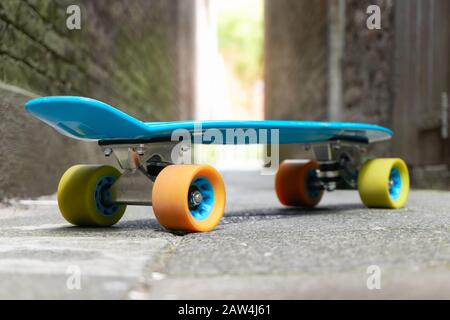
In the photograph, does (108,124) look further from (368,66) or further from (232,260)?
(368,66)

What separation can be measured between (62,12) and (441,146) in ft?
8.87

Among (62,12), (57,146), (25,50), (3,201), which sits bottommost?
(3,201)

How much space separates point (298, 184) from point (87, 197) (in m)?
1.19

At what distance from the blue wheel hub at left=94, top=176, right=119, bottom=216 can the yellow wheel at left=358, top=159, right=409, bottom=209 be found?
116cm

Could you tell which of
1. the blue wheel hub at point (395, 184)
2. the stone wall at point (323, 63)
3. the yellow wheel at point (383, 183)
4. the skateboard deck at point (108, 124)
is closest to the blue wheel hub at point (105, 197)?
the skateboard deck at point (108, 124)

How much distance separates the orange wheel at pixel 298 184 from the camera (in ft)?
9.04

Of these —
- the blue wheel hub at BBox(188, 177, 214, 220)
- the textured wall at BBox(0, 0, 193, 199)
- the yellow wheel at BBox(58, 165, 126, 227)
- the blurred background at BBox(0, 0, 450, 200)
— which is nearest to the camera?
the blue wheel hub at BBox(188, 177, 214, 220)

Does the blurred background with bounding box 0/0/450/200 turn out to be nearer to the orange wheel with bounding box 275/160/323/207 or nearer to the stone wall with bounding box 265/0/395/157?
the stone wall with bounding box 265/0/395/157

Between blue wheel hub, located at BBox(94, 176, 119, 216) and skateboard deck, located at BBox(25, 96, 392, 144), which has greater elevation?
skateboard deck, located at BBox(25, 96, 392, 144)

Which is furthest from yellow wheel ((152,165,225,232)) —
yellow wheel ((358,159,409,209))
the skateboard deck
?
yellow wheel ((358,159,409,209))

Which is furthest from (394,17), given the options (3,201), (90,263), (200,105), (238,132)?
(200,105)

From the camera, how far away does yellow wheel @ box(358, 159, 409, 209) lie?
2.45m
